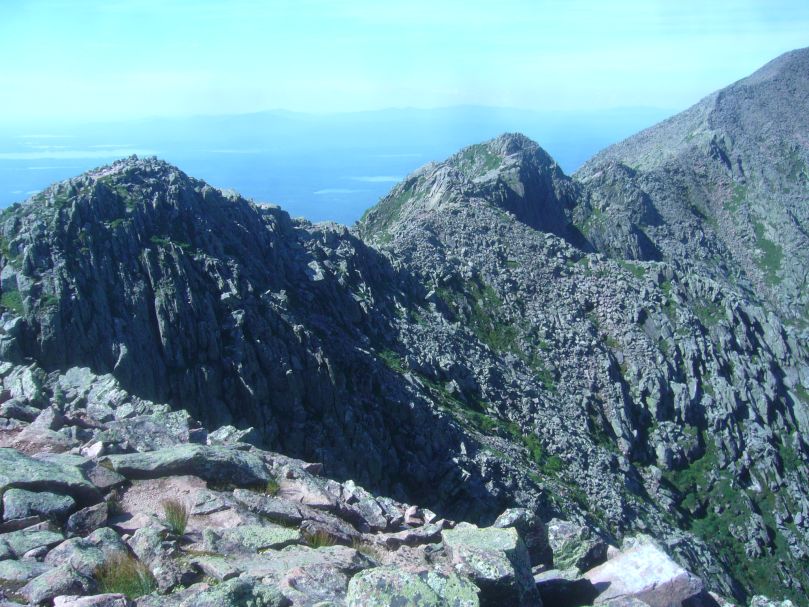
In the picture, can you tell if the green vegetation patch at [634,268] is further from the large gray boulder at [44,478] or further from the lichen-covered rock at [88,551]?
the lichen-covered rock at [88,551]

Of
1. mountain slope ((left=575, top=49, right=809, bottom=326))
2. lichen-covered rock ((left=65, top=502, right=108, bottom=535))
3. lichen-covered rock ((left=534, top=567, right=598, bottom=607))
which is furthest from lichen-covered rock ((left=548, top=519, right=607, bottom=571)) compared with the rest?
mountain slope ((left=575, top=49, right=809, bottom=326))

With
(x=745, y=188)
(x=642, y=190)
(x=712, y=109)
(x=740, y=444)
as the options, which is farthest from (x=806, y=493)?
(x=712, y=109)

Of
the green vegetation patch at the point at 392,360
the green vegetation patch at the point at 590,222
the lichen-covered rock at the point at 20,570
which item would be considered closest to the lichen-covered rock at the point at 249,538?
the lichen-covered rock at the point at 20,570

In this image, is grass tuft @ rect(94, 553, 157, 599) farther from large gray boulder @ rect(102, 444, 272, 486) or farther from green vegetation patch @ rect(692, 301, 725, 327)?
green vegetation patch @ rect(692, 301, 725, 327)

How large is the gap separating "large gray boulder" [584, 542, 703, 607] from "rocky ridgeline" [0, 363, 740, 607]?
27 mm

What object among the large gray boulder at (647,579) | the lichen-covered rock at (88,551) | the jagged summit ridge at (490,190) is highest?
the jagged summit ridge at (490,190)

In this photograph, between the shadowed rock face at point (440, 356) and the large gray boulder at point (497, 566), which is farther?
the shadowed rock face at point (440, 356)

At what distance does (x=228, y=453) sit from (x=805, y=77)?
638 feet

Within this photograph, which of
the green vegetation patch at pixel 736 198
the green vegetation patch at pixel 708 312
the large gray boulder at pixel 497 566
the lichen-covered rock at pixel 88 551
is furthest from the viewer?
the green vegetation patch at pixel 736 198

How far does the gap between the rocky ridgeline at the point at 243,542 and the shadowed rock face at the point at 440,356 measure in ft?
4.60

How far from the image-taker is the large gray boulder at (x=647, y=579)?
1267 centimetres

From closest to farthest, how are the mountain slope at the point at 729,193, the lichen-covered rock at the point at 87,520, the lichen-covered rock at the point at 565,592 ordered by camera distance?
the lichen-covered rock at the point at 565,592 → the lichen-covered rock at the point at 87,520 → the mountain slope at the point at 729,193

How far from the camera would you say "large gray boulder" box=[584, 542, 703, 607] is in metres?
12.7

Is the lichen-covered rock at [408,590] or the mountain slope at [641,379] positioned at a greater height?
the lichen-covered rock at [408,590]
